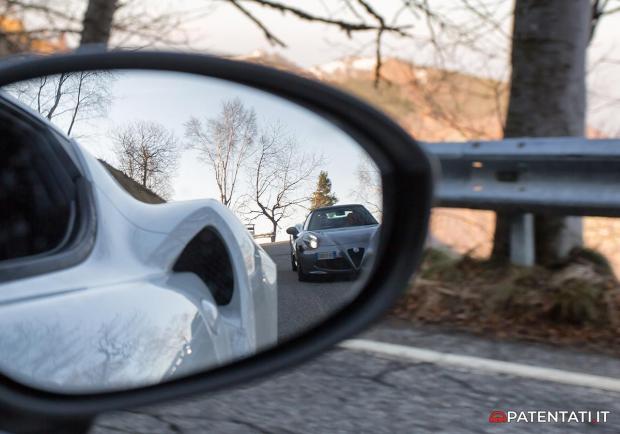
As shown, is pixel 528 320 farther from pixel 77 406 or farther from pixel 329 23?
pixel 329 23

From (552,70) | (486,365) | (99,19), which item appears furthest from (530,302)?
(99,19)

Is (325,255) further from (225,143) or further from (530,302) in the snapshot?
(530,302)

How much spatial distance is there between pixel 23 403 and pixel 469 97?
630 cm

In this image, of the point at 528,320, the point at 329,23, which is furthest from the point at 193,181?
the point at 329,23

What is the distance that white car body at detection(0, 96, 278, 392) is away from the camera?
118cm

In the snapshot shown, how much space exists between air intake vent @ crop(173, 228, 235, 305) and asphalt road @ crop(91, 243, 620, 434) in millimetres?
1210

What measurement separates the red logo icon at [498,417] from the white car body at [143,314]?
1.83 m

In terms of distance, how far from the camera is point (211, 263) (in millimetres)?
1182

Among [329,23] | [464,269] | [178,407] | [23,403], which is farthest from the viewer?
[329,23]

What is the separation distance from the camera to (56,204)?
1.37 metres

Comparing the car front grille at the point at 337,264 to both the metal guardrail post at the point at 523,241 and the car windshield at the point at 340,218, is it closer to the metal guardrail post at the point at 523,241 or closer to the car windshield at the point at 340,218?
the car windshield at the point at 340,218

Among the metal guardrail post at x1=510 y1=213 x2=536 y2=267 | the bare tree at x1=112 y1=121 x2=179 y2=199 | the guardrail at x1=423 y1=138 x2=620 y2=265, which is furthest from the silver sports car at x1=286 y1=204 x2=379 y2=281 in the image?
the metal guardrail post at x1=510 y1=213 x2=536 y2=267

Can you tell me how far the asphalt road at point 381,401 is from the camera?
2713 mm

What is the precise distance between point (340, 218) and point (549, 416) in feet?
6.47
